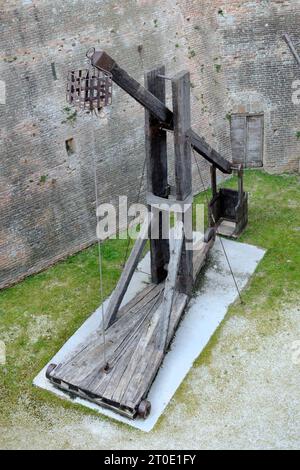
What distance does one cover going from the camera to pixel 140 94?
8.72 meters

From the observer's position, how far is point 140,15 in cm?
1266

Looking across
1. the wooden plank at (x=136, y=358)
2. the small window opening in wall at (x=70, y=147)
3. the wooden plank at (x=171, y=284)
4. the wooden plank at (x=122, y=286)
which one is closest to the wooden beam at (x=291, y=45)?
the small window opening in wall at (x=70, y=147)

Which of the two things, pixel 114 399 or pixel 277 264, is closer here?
pixel 114 399

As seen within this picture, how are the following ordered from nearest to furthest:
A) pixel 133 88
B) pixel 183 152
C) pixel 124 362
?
pixel 133 88 < pixel 124 362 < pixel 183 152

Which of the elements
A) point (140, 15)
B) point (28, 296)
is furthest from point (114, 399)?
point (140, 15)

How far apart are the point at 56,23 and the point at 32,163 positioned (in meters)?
2.71

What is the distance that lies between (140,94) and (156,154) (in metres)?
1.60

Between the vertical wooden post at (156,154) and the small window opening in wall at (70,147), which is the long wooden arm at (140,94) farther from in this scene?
the small window opening in wall at (70,147)

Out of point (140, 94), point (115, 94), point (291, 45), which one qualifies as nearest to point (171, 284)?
point (140, 94)

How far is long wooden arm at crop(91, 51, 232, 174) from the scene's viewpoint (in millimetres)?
7854

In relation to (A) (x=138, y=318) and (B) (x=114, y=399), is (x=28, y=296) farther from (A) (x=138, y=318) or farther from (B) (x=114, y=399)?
(B) (x=114, y=399)

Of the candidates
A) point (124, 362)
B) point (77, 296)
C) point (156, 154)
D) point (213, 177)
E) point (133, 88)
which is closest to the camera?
point (133, 88)

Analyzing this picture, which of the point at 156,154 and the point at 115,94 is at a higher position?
the point at 115,94

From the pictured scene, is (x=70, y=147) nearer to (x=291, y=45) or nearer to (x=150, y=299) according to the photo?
(x=150, y=299)
